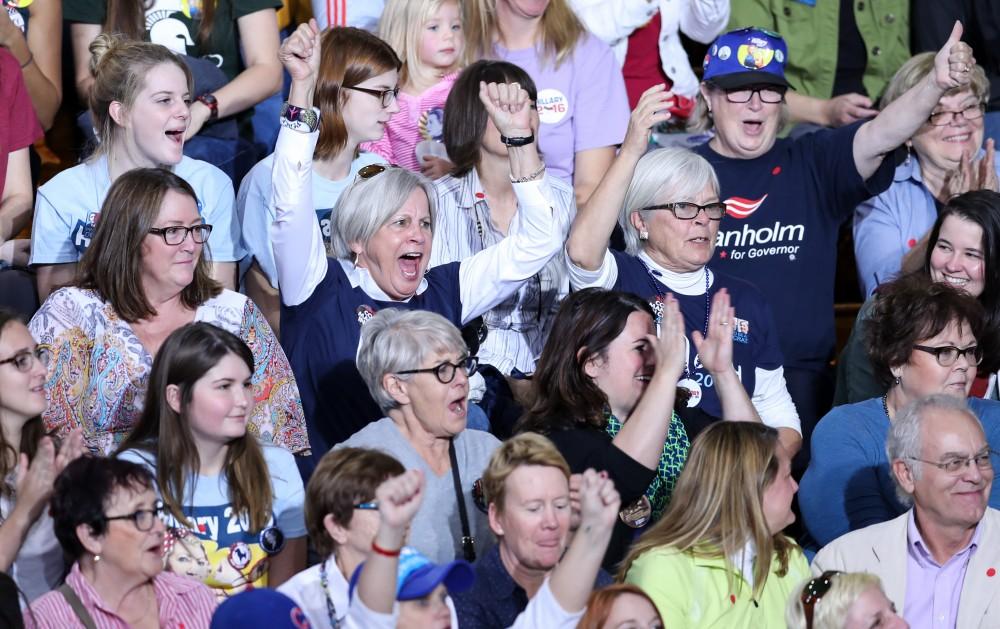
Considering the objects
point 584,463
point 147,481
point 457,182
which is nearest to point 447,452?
point 584,463

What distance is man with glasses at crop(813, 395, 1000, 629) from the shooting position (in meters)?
3.89

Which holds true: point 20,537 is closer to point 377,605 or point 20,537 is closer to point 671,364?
point 377,605

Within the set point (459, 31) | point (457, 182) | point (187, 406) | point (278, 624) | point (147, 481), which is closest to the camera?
point (278, 624)

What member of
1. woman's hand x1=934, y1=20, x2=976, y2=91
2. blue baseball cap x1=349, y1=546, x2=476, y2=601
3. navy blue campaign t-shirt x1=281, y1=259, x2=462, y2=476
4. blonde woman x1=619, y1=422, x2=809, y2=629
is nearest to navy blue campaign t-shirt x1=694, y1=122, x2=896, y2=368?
woman's hand x1=934, y1=20, x2=976, y2=91

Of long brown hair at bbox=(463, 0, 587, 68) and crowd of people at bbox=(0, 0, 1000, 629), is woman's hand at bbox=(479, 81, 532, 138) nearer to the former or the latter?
crowd of people at bbox=(0, 0, 1000, 629)

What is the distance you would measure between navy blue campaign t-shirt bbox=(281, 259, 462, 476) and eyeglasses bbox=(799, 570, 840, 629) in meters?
1.29

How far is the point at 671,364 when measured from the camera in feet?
12.6

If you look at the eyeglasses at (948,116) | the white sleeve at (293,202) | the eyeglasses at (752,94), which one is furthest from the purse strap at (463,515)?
the eyeglasses at (948,116)

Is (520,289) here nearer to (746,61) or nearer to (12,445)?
(746,61)

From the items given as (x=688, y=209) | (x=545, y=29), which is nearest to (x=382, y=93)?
(x=545, y=29)

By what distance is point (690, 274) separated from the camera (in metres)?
4.61

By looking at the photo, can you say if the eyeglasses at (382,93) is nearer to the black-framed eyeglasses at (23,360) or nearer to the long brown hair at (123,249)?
the long brown hair at (123,249)

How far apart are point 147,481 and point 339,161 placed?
181 cm

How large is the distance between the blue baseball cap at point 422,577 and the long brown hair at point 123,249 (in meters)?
1.26
